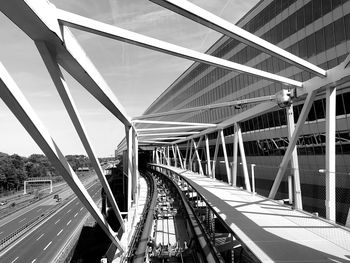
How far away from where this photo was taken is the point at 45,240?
35781 millimetres

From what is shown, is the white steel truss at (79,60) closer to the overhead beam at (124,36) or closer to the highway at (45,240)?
the overhead beam at (124,36)

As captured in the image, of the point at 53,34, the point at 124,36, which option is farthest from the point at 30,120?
the point at 124,36

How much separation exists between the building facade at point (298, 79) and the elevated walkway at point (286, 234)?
4.44 feet

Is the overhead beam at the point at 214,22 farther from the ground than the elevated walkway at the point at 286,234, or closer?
farther from the ground

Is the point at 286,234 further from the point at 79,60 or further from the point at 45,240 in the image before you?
the point at 45,240

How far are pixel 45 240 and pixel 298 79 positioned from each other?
113 feet

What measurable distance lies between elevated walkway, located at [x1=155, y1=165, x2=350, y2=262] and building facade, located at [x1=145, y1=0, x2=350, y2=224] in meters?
1.35

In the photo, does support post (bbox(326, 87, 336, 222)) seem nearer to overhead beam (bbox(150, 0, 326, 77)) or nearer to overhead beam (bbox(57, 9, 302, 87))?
overhead beam (bbox(150, 0, 326, 77))

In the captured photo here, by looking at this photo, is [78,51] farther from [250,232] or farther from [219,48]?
[219,48]

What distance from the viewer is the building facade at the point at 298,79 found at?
16.2m

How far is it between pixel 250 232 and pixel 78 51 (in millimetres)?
5010

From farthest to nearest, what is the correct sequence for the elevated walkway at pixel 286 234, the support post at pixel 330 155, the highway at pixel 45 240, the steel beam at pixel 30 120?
the highway at pixel 45 240 → the support post at pixel 330 155 → the elevated walkway at pixel 286 234 → the steel beam at pixel 30 120

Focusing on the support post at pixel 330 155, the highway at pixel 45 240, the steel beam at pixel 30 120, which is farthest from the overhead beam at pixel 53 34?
the highway at pixel 45 240

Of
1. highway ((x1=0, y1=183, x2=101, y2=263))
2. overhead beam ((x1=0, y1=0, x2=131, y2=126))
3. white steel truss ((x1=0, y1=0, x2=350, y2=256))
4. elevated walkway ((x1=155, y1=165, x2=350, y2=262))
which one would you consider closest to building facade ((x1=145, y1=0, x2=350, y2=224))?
elevated walkway ((x1=155, y1=165, x2=350, y2=262))
